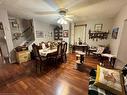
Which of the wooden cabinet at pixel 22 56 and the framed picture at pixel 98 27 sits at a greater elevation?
the framed picture at pixel 98 27

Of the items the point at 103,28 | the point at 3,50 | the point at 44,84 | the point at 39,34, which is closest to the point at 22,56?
the point at 3,50

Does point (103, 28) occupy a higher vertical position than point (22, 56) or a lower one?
higher

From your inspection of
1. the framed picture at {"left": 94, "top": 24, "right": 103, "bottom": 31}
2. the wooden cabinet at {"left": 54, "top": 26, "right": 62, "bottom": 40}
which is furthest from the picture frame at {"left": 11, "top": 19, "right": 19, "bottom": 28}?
the framed picture at {"left": 94, "top": 24, "right": 103, "bottom": 31}

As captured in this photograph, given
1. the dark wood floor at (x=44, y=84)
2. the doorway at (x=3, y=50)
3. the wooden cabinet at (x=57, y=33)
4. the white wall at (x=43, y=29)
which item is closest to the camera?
the dark wood floor at (x=44, y=84)

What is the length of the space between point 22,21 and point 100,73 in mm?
5546

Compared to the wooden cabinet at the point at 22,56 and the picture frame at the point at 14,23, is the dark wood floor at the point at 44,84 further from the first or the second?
the picture frame at the point at 14,23

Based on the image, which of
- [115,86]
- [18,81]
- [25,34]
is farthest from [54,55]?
[25,34]

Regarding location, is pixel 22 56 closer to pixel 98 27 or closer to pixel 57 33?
pixel 57 33

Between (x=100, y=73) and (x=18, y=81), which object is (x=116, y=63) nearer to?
(x=100, y=73)

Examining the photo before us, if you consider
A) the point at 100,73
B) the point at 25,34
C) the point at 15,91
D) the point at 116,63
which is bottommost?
the point at 15,91

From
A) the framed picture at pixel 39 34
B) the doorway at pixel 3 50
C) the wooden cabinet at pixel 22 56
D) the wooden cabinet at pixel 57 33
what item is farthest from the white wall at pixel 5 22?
the wooden cabinet at pixel 57 33

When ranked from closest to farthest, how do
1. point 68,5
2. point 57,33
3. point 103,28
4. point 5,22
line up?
point 68,5
point 5,22
point 103,28
point 57,33

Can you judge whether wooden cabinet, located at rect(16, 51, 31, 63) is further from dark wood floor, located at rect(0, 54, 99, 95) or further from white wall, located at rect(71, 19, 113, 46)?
white wall, located at rect(71, 19, 113, 46)

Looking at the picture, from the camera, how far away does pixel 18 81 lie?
7.95 ft
